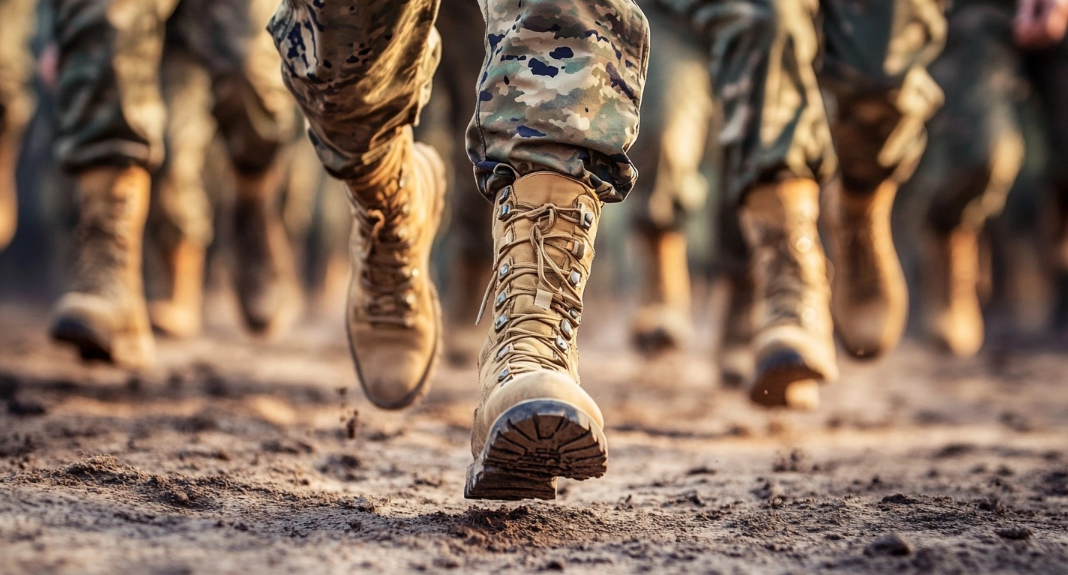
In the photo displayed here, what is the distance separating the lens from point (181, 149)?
4.53 metres

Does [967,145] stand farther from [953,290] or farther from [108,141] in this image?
[108,141]

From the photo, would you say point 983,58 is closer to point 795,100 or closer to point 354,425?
point 795,100

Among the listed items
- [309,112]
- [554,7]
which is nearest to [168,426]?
[309,112]

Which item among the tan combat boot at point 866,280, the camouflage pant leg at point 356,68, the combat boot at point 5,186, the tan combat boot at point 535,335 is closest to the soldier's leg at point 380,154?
the camouflage pant leg at point 356,68

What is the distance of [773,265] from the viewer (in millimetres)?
2703

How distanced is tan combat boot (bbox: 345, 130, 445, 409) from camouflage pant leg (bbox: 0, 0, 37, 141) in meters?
2.97

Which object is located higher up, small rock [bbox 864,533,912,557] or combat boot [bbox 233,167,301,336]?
combat boot [bbox 233,167,301,336]

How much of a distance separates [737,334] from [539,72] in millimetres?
2343

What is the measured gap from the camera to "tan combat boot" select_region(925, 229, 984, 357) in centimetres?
476

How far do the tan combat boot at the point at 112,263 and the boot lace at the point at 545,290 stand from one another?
1.67 m

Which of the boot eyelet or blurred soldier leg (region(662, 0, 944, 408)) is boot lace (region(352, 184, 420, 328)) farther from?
blurred soldier leg (region(662, 0, 944, 408))

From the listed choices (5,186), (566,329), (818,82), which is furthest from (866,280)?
(5,186)

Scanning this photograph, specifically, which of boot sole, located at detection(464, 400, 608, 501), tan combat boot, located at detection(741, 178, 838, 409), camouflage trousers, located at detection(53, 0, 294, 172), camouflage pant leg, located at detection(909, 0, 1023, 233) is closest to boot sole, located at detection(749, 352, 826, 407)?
tan combat boot, located at detection(741, 178, 838, 409)

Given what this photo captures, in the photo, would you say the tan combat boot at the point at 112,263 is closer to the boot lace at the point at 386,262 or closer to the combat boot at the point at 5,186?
the boot lace at the point at 386,262
